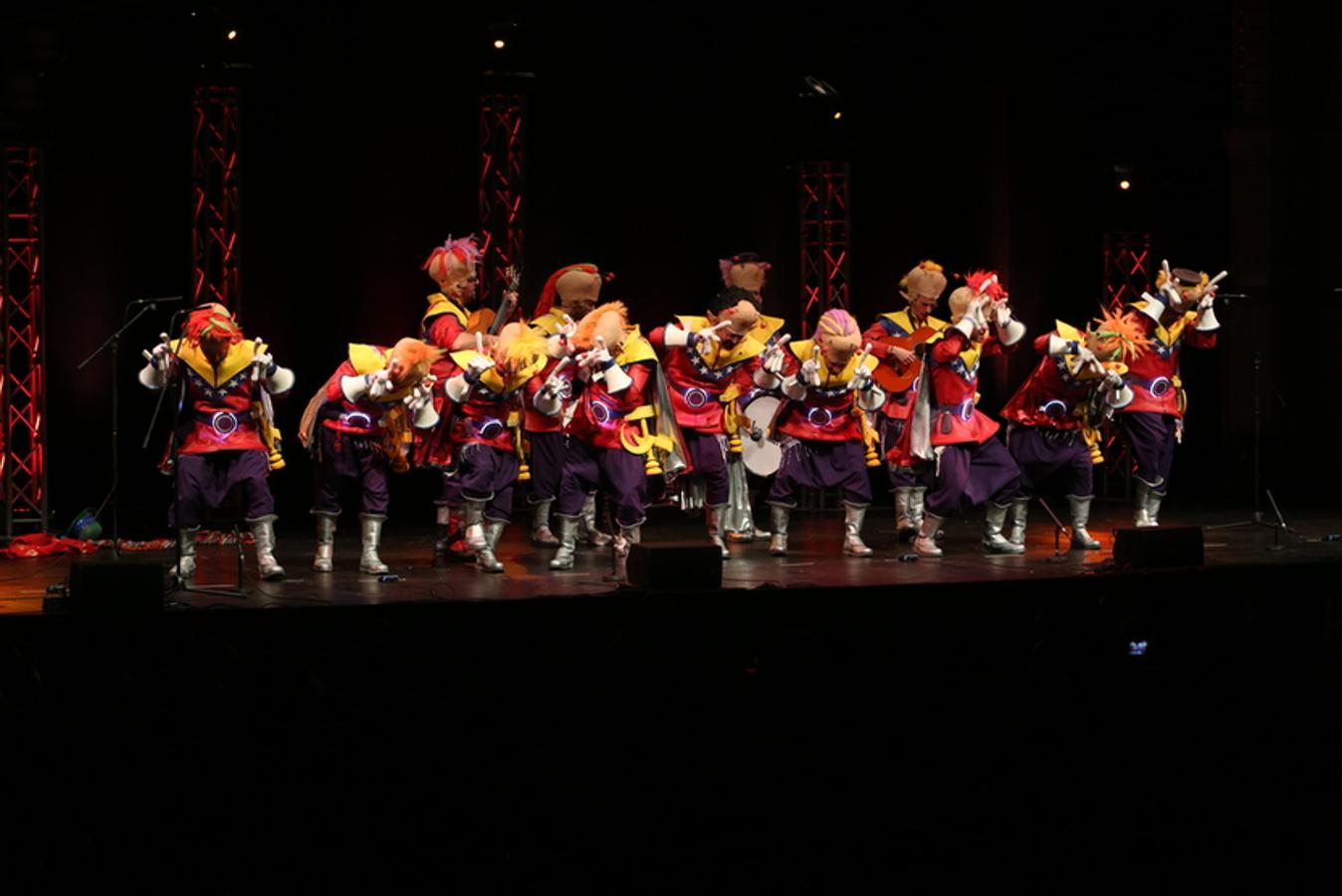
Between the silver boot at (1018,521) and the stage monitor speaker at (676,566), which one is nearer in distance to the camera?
the stage monitor speaker at (676,566)

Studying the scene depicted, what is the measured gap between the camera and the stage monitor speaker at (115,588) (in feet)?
22.2

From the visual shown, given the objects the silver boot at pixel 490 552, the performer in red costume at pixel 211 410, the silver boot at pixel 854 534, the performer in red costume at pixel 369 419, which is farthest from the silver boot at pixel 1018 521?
the performer in red costume at pixel 211 410

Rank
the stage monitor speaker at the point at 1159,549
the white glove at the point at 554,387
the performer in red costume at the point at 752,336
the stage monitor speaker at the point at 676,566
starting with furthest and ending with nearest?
1. the performer in red costume at the point at 752,336
2. the white glove at the point at 554,387
3. the stage monitor speaker at the point at 1159,549
4. the stage monitor speaker at the point at 676,566

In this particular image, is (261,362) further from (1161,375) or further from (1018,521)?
(1161,375)

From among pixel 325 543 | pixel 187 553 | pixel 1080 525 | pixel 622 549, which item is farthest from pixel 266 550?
pixel 1080 525

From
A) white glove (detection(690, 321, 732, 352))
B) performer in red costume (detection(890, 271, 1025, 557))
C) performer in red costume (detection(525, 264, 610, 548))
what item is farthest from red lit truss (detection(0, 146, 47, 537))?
performer in red costume (detection(890, 271, 1025, 557))

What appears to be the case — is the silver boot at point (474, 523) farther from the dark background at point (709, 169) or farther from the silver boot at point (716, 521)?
the dark background at point (709, 169)

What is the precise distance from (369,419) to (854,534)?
2.52m

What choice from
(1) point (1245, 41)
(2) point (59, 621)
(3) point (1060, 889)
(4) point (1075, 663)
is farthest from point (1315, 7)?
(3) point (1060, 889)

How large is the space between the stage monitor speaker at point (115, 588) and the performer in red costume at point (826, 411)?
323 cm

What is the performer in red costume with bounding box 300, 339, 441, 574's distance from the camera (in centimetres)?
788

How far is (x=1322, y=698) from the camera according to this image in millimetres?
5457

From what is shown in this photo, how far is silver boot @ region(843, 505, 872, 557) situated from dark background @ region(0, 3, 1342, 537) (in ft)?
11.0

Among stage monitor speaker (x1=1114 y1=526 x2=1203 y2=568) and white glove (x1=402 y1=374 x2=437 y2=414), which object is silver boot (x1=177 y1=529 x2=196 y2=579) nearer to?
white glove (x1=402 y1=374 x2=437 y2=414)
